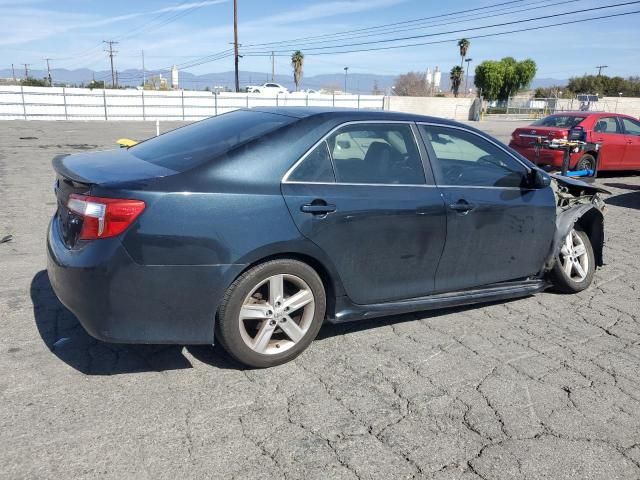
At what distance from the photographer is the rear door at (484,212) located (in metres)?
4.05

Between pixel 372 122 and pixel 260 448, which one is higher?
pixel 372 122

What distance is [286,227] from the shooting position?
10.7 ft

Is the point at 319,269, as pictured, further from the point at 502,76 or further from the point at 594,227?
the point at 502,76

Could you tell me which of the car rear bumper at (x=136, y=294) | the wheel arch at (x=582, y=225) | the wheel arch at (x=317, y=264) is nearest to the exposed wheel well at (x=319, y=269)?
the wheel arch at (x=317, y=264)

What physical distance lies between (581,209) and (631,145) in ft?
30.9

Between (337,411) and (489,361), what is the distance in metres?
1.26

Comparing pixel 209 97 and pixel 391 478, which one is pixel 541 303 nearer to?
pixel 391 478

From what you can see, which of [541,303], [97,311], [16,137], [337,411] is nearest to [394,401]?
[337,411]

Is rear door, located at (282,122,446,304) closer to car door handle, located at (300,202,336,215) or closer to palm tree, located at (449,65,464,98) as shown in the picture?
car door handle, located at (300,202,336,215)

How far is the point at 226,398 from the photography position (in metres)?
3.12

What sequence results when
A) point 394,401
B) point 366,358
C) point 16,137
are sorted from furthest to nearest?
1. point 16,137
2. point 366,358
3. point 394,401

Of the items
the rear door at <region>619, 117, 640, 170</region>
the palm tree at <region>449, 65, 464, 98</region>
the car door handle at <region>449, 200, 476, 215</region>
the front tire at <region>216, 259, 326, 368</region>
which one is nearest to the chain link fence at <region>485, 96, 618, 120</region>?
the palm tree at <region>449, 65, 464, 98</region>

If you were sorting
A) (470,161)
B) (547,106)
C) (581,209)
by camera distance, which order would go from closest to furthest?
1. (470,161)
2. (581,209)
3. (547,106)

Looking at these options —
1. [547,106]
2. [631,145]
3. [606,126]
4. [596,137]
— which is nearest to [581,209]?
[596,137]
